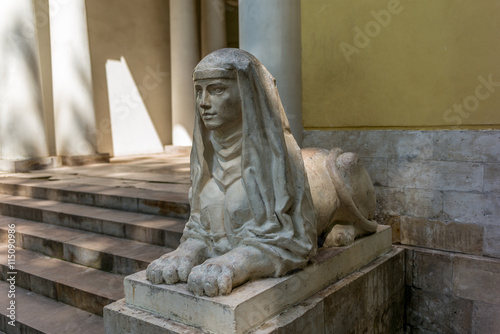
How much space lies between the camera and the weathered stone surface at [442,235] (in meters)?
3.95

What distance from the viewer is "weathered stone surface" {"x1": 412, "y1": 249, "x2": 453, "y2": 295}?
157 inches

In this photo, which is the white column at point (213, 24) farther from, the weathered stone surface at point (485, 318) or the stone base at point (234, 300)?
the stone base at point (234, 300)

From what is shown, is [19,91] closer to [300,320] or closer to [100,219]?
[100,219]

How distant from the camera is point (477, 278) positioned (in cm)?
385

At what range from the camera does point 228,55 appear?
8.34 feet

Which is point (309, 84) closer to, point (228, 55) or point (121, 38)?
point (228, 55)

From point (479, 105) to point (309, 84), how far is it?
67.6 inches

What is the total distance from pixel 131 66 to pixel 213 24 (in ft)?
7.75

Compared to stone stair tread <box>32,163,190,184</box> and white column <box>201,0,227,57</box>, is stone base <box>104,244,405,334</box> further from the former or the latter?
white column <box>201,0,227,57</box>

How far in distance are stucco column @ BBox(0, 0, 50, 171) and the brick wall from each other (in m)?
6.55

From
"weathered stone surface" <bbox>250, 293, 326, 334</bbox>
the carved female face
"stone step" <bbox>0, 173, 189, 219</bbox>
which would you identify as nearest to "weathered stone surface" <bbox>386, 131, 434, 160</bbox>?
"weathered stone surface" <bbox>250, 293, 326, 334</bbox>

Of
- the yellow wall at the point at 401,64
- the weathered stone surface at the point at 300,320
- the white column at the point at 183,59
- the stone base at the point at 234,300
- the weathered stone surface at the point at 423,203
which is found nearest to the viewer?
the stone base at the point at 234,300

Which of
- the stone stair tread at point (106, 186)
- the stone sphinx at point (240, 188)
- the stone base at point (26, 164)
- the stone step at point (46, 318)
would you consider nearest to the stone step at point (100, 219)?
the stone stair tread at point (106, 186)

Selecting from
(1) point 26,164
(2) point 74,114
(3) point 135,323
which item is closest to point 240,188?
(3) point 135,323
